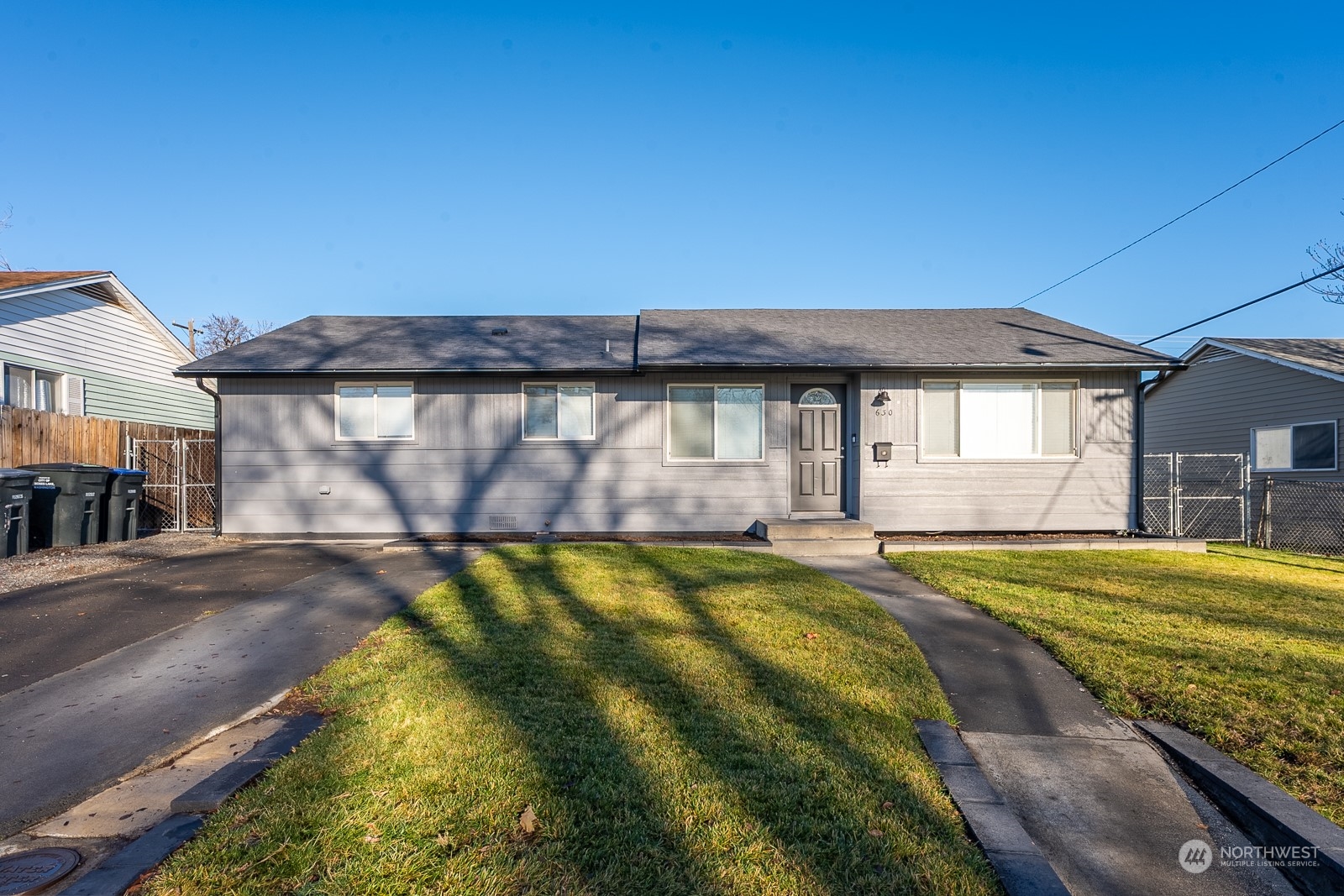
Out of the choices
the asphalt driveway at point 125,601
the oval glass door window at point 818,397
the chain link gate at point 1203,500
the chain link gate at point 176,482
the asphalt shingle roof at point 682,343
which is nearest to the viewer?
the asphalt driveway at point 125,601

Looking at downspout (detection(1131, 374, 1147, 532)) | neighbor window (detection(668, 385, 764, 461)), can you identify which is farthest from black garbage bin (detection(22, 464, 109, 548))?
downspout (detection(1131, 374, 1147, 532))

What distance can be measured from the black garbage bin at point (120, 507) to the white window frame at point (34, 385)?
128 inches

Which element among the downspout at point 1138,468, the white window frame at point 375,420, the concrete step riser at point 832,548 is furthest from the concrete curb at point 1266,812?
the white window frame at point 375,420

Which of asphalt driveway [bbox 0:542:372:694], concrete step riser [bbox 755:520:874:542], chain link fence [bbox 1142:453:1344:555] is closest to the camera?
asphalt driveway [bbox 0:542:372:694]

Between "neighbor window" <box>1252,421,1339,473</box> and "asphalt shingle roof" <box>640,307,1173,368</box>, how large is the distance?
17.6ft

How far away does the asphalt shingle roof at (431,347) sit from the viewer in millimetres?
10805

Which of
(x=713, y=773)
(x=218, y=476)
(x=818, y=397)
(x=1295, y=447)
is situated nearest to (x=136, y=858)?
(x=713, y=773)

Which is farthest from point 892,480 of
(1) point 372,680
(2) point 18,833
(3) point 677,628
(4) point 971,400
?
(2) point 18,833

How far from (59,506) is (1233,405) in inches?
887

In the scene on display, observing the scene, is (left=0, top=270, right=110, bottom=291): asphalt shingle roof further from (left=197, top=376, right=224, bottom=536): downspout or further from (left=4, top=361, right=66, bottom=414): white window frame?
(left=197, top=376, right=224, bottom=536): downspout

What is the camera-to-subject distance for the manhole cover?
2201mm

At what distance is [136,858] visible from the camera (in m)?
2.33

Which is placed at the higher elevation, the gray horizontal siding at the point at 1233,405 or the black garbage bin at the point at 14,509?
the gray horizontal siding at the point at 1233,405

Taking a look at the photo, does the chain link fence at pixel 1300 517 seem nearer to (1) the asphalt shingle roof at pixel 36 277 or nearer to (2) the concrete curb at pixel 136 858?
(2) the concrete curb at pixel 136 858
